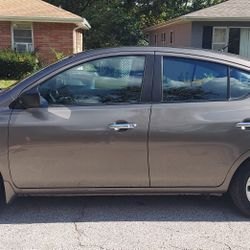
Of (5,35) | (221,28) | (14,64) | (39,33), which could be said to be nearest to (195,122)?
(14,64)

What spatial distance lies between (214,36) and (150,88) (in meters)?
17.6

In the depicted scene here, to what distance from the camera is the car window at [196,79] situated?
4.12m

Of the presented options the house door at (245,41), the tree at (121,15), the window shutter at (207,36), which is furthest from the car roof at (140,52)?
the tree at (121,15)

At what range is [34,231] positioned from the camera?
3.89 meters

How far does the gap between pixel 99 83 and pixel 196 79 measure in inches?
36.7

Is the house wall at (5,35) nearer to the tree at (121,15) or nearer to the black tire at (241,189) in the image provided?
the tree at (121,15)

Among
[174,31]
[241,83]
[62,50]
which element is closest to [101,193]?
[241,83]

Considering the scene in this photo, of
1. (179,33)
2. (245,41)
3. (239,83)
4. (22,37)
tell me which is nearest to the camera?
(239,83)

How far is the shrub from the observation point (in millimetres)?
16953

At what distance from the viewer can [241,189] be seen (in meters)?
4.15

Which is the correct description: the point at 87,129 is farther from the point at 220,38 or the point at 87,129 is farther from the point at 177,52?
the point at 220,38

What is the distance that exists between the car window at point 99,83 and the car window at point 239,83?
0.88 meters

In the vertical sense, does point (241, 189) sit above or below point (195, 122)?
below

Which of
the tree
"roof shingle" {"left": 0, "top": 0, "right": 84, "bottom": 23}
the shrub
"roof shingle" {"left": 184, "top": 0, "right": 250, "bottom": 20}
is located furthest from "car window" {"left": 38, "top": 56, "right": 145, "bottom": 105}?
the tree
